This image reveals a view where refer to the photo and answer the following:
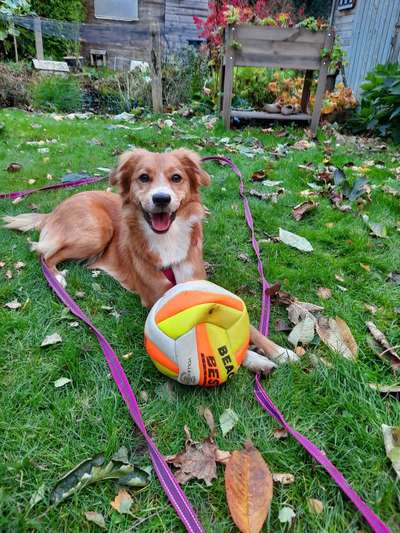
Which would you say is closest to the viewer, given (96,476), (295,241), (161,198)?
(96,476)

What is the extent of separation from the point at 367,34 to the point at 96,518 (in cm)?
1155

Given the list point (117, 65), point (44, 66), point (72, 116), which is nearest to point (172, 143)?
point (72, 116)

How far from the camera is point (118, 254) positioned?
303 centimetres

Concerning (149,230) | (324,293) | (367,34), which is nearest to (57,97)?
(367,34)

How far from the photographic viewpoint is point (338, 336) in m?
2.23

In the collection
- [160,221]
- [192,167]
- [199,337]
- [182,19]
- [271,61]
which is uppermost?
[182,19]

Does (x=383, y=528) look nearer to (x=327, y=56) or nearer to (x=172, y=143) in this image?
(x=172, y=143)

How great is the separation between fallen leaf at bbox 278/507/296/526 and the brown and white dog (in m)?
1.46

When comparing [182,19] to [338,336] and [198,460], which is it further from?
[198,460]

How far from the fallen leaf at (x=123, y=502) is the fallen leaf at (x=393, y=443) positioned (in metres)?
1.03

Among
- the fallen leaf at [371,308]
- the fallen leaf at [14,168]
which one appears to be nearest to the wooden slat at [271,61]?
the fallen leaf at [14,168]

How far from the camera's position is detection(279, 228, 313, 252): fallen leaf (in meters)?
3.23

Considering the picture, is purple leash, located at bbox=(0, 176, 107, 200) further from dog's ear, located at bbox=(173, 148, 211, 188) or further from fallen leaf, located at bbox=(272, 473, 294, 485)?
fallen leaf, located at bbox=(272, 473, 294, 485)

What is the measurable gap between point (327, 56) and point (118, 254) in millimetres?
5539
